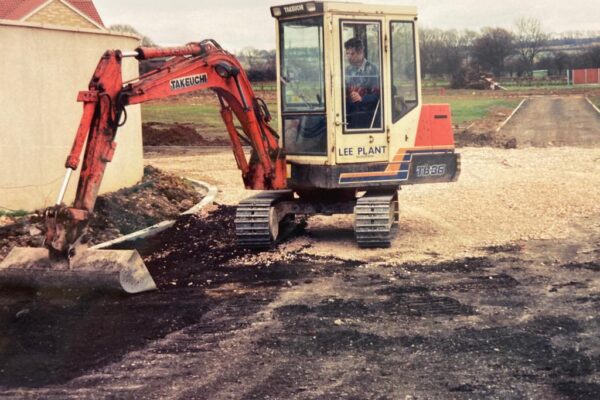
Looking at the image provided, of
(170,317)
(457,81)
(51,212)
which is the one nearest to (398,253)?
(170,317)

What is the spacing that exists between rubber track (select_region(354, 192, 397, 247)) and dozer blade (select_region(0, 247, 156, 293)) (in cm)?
308

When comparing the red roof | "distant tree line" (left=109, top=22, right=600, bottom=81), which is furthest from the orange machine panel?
"distant tree line" (left=109, top=22, right=600, bottom=81)

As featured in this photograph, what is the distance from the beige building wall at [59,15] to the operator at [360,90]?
879 inches

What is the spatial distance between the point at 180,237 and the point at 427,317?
16.7 feet

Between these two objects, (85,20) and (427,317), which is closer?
(427,317)

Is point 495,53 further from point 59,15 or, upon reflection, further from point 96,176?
point 96,176

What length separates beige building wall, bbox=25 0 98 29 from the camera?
3003cm

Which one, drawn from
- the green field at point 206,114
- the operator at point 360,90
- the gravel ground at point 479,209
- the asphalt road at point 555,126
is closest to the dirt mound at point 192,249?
the gravel ground at point 479,209

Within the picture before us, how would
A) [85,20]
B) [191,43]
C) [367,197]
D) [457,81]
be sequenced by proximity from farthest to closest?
[457,81], [85,20], [367,197], [191,43]

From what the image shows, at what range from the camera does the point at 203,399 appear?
550cm

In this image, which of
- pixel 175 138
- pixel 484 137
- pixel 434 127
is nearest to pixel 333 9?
pixel 434 127

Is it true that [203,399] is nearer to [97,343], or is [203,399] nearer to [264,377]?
[264,377]

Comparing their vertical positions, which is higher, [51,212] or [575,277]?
[51,212]

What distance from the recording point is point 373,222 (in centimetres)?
1009
